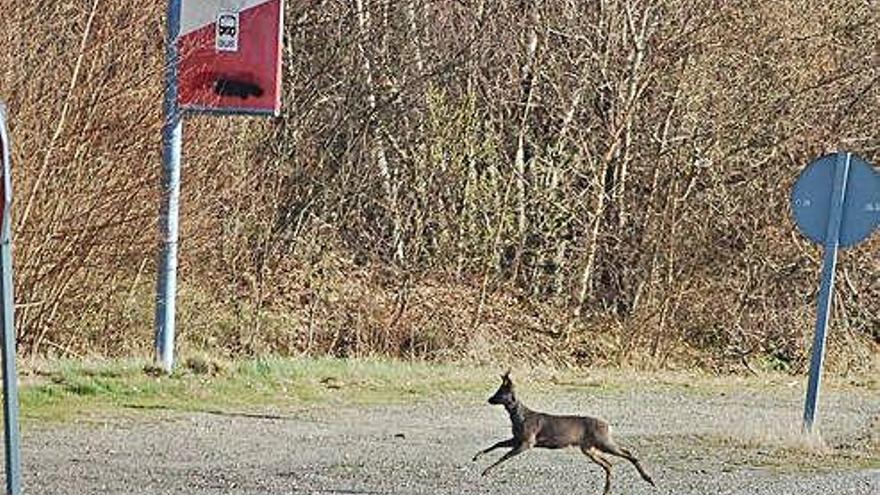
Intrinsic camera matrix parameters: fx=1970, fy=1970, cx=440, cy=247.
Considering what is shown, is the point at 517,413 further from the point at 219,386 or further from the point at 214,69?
the point at 214,69

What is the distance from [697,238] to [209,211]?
927 centimetres

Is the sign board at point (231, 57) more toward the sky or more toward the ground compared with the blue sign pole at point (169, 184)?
more toward the sky

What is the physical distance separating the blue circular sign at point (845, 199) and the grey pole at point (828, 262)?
0.04 metres

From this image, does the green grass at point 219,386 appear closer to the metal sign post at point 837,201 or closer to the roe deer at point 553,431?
the metal sign post at point 837,201

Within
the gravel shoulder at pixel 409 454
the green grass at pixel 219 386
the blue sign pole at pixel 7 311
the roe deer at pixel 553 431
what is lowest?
the green grass at pixel 219 386

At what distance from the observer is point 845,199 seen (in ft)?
55.0

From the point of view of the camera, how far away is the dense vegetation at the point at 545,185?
86.9 ft

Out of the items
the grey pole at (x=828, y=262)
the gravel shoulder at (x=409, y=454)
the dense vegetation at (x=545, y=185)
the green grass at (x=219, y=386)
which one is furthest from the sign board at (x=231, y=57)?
the grey pole at (x=828, y=262)

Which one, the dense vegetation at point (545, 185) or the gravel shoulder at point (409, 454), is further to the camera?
the dense vegetation at point (545, 185)

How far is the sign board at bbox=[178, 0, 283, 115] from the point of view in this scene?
63.2 ft

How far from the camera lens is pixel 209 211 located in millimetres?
22531

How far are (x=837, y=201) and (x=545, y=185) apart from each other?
1189 cm

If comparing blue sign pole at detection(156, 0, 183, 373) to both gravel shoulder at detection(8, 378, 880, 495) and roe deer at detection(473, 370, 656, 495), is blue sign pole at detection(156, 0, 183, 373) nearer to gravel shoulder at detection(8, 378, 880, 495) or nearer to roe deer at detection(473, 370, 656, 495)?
gravel shoulder at detection(8, 378, 880, 495)

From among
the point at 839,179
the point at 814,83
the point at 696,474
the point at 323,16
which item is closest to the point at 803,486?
the point at 696,474
